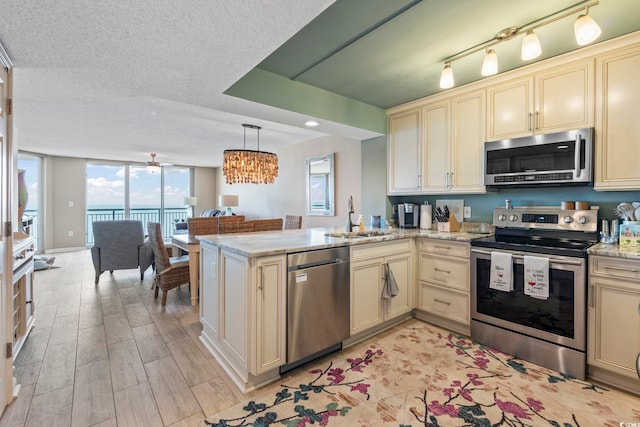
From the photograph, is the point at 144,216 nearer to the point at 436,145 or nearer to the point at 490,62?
the point at 436,145

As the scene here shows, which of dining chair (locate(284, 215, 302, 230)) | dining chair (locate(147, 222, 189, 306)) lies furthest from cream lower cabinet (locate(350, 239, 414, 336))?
dining chair (locate(284, 215, 302, 230))

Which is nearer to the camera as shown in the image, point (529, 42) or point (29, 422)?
point (29, 422)

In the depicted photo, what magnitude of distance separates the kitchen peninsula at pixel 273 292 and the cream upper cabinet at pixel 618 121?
41.1 inches

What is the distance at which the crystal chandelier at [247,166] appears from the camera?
12.4 ft

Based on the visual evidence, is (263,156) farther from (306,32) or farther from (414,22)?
(414,22)

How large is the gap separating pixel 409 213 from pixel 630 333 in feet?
6.44

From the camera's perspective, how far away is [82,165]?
7109 millimetres

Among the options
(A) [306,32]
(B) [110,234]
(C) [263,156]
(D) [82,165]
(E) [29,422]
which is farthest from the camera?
(D) [82,165]

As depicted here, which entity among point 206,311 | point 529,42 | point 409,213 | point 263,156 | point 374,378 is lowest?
point 374,378

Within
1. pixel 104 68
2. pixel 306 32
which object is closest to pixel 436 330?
pixel 306 32

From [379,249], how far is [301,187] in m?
3.06

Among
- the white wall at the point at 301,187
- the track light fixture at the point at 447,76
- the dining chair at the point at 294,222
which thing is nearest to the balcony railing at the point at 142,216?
the white wall at the point at 301,187

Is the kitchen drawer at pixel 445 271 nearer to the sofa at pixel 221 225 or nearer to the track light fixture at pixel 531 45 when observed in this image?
the track light fixture at pixel 531 45

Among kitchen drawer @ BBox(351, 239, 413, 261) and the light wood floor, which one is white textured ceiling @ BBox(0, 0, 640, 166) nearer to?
kitchen drawer @ BBox(351, 239, 413, 261)
